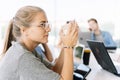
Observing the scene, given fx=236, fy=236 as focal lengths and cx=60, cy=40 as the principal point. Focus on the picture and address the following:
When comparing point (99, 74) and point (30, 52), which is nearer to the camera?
point (30, 52)

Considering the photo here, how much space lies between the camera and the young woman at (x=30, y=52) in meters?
1.15

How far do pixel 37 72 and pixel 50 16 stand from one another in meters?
4.14

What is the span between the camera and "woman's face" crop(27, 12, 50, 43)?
125cm

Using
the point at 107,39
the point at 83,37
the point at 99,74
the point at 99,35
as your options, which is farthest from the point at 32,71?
the point at 107,39

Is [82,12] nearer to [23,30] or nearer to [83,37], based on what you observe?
[83,37]

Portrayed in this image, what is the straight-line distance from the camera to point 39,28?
1258mm

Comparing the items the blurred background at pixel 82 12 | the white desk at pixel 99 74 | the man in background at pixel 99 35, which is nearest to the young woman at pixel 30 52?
the white desk at pixel 99 74

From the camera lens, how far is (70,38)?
1.23m

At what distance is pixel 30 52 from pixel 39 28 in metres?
0.14

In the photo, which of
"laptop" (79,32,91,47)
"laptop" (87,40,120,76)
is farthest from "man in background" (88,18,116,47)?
"laptop" (87,40,120,76)

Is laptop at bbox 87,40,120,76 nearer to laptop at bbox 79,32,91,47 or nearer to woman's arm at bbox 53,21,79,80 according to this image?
woman's arm at bbox 53,21,79,80

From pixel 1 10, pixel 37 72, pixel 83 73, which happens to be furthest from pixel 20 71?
pixel 1 10

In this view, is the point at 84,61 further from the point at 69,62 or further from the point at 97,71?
the point at 69,62

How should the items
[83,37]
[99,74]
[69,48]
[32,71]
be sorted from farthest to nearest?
[83,37], [99,74], [69,48], [32,71]
